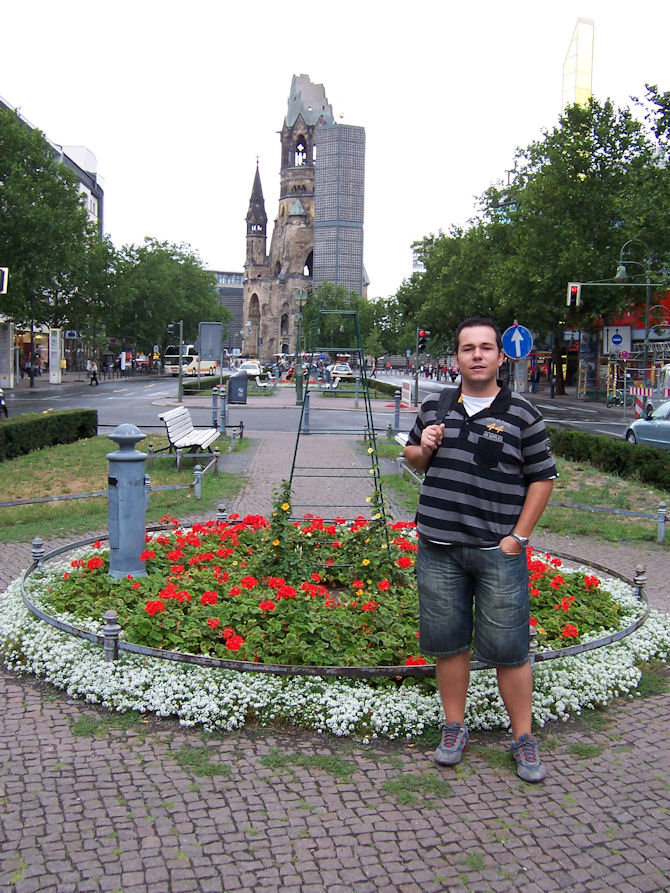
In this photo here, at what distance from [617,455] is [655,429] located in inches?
122

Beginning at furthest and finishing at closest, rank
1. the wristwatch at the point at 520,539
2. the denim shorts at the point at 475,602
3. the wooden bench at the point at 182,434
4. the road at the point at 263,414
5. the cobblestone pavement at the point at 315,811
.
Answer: the road at the point at 263,414 < the wooden bench at the point at 182,434 < the denim shorts at the point at 475,602 < the wristwatch at the point at 520,539 < the cobblestone pavement at the point at 315,811

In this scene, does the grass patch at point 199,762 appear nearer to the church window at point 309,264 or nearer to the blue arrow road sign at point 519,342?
the blue arrow road sign at point 519,342

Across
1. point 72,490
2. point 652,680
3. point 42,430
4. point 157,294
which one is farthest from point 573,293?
point 157,294

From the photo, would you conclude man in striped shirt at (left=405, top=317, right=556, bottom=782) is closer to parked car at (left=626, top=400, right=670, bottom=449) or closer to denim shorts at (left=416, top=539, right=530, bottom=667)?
denim shorts at (left=416, top=539, right=530, bottom=667)

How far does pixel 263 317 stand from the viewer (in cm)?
14375

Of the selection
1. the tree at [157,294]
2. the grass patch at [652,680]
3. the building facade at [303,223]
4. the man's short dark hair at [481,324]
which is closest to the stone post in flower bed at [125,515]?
the man's short dark hair at [481,324]

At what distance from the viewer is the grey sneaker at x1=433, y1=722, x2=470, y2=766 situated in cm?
398

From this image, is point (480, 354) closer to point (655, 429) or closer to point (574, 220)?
point (655, 429)

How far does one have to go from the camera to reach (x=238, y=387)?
29484 mm

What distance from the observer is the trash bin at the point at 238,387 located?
29158mm

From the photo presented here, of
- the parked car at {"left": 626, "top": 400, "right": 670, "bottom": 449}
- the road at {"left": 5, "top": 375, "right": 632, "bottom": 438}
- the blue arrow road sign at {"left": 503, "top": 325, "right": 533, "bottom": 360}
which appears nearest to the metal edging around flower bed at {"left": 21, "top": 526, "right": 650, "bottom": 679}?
the parked car at {"left": 626, "top": 400, "right": 670, "bottom": 449}

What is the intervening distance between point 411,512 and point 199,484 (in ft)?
9.44

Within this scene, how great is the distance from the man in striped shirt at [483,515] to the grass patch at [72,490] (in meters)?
6.40

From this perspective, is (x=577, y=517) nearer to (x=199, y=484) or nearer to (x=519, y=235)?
(x=199, y=484)
